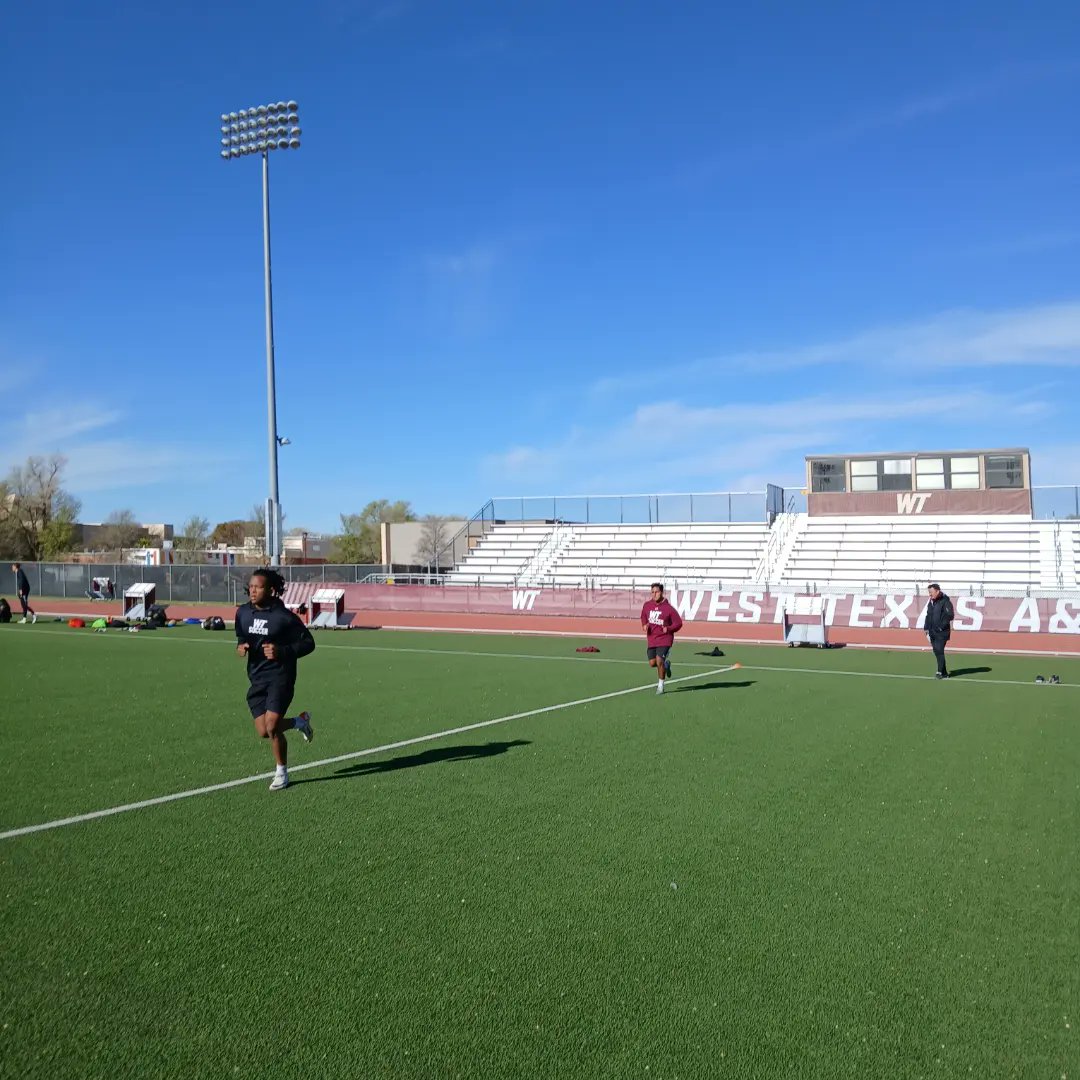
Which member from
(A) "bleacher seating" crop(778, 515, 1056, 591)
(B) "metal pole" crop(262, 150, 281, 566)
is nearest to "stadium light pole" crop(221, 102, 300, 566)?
(B) "metal pole" crop(262, 150, 281, 566)

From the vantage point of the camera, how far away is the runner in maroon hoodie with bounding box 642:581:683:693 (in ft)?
52.4

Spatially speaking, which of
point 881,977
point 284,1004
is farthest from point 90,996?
point 881,977

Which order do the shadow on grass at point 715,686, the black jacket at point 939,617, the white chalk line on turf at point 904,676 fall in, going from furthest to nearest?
the black jacket at point 939,617 → the white chalk line on turf at point 904,676 → the shadow on grass at point 715,686

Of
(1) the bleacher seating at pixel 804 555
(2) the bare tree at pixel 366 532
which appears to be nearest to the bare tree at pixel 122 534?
(2) the bare tree at pixel 366 532

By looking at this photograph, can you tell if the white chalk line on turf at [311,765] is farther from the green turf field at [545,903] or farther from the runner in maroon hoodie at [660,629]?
the runner in maroon hoodie at [660,629]

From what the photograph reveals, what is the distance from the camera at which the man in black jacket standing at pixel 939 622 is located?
61.7ft

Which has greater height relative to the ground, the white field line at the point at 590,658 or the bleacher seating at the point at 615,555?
the bleacher seating at the point at 615,555

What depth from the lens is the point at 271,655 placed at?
8.84 m

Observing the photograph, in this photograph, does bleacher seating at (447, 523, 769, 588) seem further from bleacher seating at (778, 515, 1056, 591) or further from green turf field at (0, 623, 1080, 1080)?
green turf field at (0, 623, 1080, 1080)

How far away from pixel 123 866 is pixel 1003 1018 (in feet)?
17.1

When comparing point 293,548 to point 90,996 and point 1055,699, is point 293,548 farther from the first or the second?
point 90,996

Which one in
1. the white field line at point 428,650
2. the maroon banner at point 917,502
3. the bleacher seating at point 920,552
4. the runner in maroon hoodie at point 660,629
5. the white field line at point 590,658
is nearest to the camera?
the runner in maroon hoodie at point 660,629

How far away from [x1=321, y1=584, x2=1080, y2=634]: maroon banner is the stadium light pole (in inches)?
184

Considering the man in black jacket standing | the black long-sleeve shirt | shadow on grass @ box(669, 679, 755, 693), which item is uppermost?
the black long-sleeve shirt
